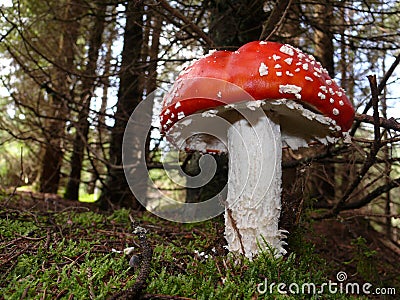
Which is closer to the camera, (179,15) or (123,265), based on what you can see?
(123,265)

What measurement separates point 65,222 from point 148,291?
1.58 m

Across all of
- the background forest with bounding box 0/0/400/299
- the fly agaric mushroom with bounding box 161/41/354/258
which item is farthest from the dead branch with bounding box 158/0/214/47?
the fly agaric mushroom with bounding box 161/41/354/258

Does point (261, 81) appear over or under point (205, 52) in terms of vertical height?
under

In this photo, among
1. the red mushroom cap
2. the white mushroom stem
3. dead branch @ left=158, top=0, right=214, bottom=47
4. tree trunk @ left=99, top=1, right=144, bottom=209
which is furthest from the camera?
tree trunk @ left=99, top=1, right=144, bottom=209

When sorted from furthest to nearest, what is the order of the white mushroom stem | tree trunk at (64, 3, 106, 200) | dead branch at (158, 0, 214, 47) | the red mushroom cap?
tree trunk at (64, 3, 106, 200)
dead branch at (158, 0, 214, 47)
the white mushroom stem
the red mushroom cap

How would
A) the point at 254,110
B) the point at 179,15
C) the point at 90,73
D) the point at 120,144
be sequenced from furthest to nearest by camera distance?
1. the point at 120,144
2. the point at 90,73
3. the point at 179,15
4. the point at 254,110

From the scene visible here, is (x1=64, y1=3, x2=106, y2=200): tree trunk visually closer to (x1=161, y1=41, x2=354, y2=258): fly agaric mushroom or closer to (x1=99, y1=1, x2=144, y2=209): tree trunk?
(x1=99, y1=1, x2=144, y2=209): tree trunk

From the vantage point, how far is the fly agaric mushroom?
1939mm

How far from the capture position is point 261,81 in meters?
1.91

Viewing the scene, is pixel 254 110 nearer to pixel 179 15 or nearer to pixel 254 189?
pixel 254 189

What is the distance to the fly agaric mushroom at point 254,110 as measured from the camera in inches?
76.4

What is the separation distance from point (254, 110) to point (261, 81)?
0.34 meters

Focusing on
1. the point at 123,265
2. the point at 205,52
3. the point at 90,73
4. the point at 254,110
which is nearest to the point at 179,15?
the point at 205,52

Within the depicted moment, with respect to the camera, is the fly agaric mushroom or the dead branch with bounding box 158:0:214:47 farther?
the dead branch with bounding box 158:0:214:47
